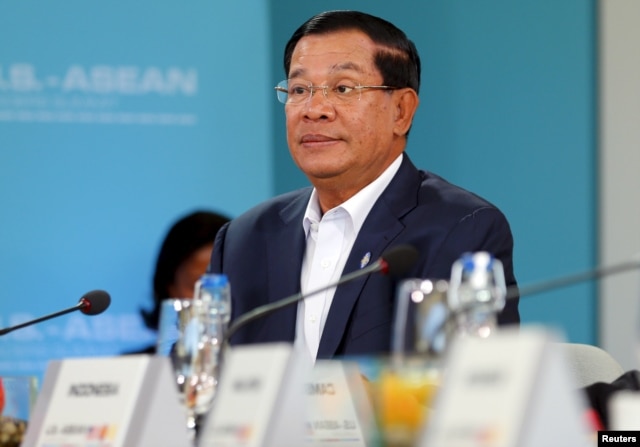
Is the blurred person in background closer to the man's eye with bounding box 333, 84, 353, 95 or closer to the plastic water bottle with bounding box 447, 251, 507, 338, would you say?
the man's eye with bounding box 333, 84, 353, 95

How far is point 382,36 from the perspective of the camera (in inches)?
129

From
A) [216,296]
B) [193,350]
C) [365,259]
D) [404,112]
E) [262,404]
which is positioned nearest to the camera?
[262,404]

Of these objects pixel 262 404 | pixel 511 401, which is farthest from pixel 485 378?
pixel 262 404

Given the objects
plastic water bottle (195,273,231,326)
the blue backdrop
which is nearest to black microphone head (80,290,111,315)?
plastic water bottle (195,273,231,326)

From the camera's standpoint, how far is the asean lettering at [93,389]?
157 cm

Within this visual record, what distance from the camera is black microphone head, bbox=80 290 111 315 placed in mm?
2367

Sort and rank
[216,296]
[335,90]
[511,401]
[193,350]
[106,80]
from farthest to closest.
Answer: [106,80]
[335,90]
[216,296]
[193,350]
[511,401]

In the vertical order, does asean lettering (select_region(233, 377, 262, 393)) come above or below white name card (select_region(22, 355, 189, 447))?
above

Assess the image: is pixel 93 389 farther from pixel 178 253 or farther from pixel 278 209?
pixel 178 253

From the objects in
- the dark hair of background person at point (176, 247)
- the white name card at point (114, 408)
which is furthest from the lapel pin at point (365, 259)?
the white name card at point (114, 408)

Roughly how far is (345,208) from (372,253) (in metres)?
0.22

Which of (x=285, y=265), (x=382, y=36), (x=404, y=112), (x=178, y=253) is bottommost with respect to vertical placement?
(x=178, y=253)

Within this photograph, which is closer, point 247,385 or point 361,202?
point 247,385

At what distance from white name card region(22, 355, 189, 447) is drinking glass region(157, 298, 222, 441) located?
1.18 feet
